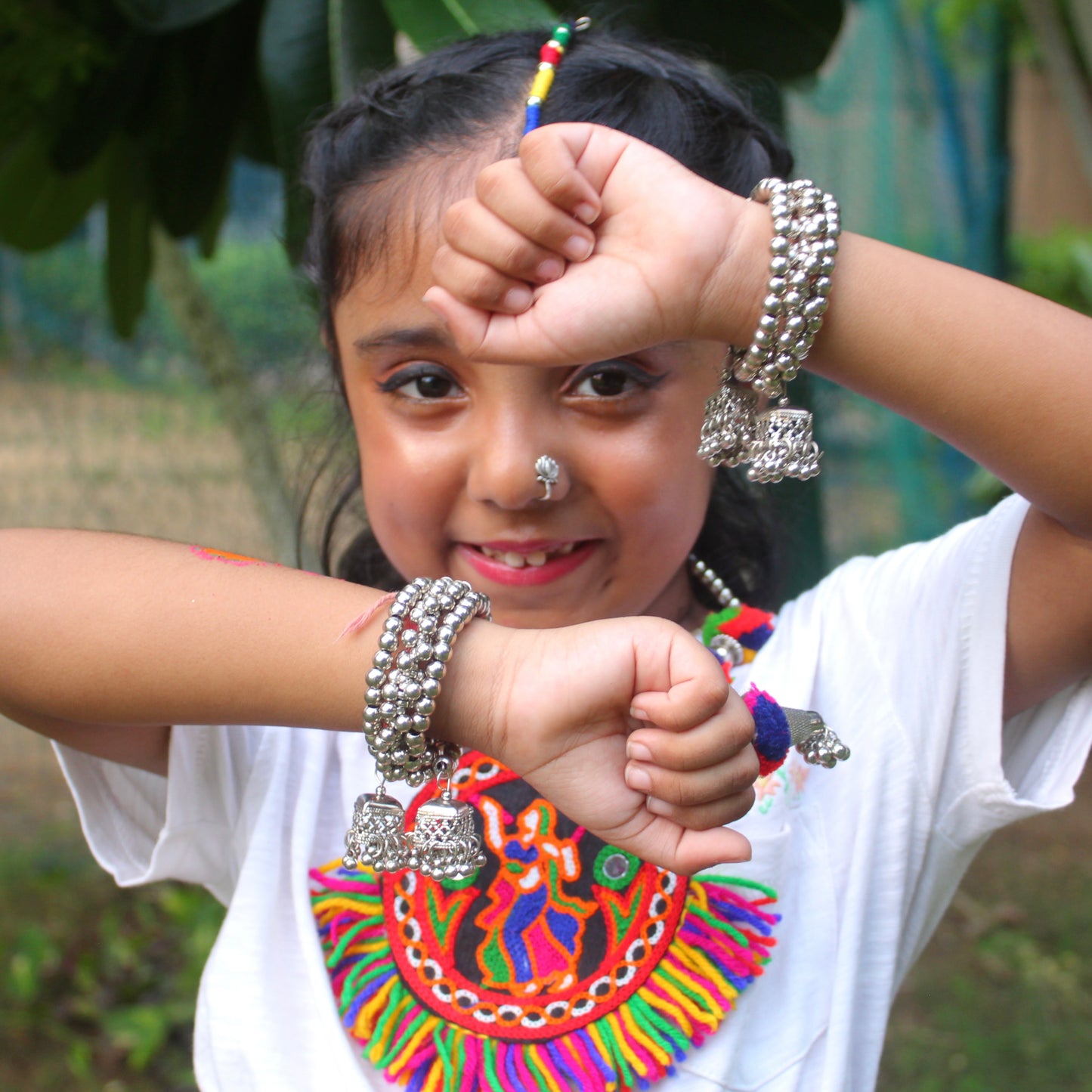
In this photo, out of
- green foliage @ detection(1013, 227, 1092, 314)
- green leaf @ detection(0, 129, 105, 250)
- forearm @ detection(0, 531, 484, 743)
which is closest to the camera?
forearm @ detection(0, 531, 484, 743)

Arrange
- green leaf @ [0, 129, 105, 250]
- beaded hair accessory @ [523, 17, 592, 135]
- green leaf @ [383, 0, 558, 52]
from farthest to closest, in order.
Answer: green leaf @ [0, 129, 105, 250] < green leaf @ [383, 0, 558, 52] < beaded hair accessory @ [523, 17, 592, 135]

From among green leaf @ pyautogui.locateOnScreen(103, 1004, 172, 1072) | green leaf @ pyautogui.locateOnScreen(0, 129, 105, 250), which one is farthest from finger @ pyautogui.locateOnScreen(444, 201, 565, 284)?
green leaf @ pyautogui.locateOnScreen(103, 1004, 172, 1072)

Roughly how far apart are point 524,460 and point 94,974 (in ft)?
→ 6.71

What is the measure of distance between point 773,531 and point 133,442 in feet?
7.91

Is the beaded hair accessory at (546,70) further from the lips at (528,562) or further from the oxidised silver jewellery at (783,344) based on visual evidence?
the lips at (528,562)

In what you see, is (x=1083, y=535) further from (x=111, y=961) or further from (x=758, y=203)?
(x=111, y=961)

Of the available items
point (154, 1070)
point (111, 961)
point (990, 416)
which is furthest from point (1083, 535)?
point (111, 961)

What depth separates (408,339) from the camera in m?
1.02

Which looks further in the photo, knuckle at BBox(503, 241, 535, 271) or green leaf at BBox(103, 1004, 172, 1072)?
green leaf at BBox(103, 1004, 172, 1072)

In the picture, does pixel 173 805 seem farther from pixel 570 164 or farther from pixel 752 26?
pixel 752 26

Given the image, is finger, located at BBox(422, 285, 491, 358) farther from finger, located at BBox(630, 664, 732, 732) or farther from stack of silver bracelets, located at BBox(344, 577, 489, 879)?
finger, located at BBox(630, 664, 732, 732)

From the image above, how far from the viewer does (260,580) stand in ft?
2.87

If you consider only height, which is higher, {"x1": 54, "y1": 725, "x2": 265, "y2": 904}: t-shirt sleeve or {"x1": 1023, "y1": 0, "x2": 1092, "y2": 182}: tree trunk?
{"x1": 1023, "y1": 0, "x2": 1092, "y2": 182}: tree trunk

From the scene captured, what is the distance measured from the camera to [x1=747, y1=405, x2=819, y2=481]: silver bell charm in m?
0.81
